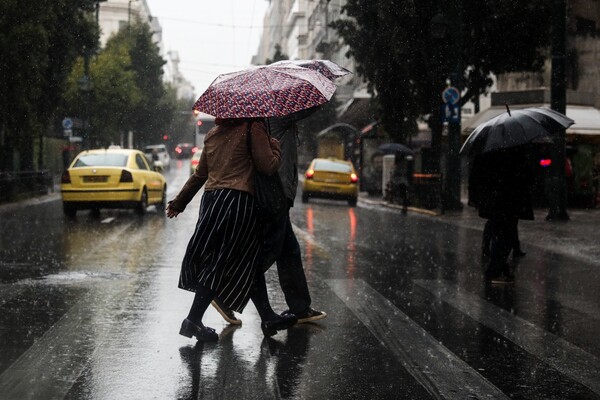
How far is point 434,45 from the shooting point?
26.5 meters

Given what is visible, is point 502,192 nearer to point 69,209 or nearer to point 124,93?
point 69,209

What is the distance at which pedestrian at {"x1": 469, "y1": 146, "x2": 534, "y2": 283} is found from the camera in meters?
10.2

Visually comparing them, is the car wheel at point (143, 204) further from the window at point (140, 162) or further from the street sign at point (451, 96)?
the street sign at point (451, 96)

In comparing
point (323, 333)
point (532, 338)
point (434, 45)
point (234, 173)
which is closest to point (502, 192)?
point (532, 338)

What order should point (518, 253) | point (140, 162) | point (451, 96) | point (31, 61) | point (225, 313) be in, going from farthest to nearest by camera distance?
point (31, 61), point (451, 96), point (140, 162), point (518, 253), point (225, 313)

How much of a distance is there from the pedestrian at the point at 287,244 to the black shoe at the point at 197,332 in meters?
0.54

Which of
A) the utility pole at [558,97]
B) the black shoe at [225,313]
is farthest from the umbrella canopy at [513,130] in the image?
the utility pole at [558,97]

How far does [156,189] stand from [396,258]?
36.8 feet

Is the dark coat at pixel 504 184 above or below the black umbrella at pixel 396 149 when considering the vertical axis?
below

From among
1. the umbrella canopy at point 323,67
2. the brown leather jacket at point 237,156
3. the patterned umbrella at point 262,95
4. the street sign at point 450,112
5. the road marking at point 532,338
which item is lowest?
the road marking at point 532,338

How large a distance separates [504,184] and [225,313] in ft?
13.4

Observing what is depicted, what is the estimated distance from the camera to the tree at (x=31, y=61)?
26328 millimetres

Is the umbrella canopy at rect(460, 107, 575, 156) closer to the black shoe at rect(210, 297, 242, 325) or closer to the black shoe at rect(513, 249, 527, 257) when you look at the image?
the black shoe at rect(513, 249, 527, 257)

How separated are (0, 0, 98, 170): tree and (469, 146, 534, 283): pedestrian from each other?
18.5 m
